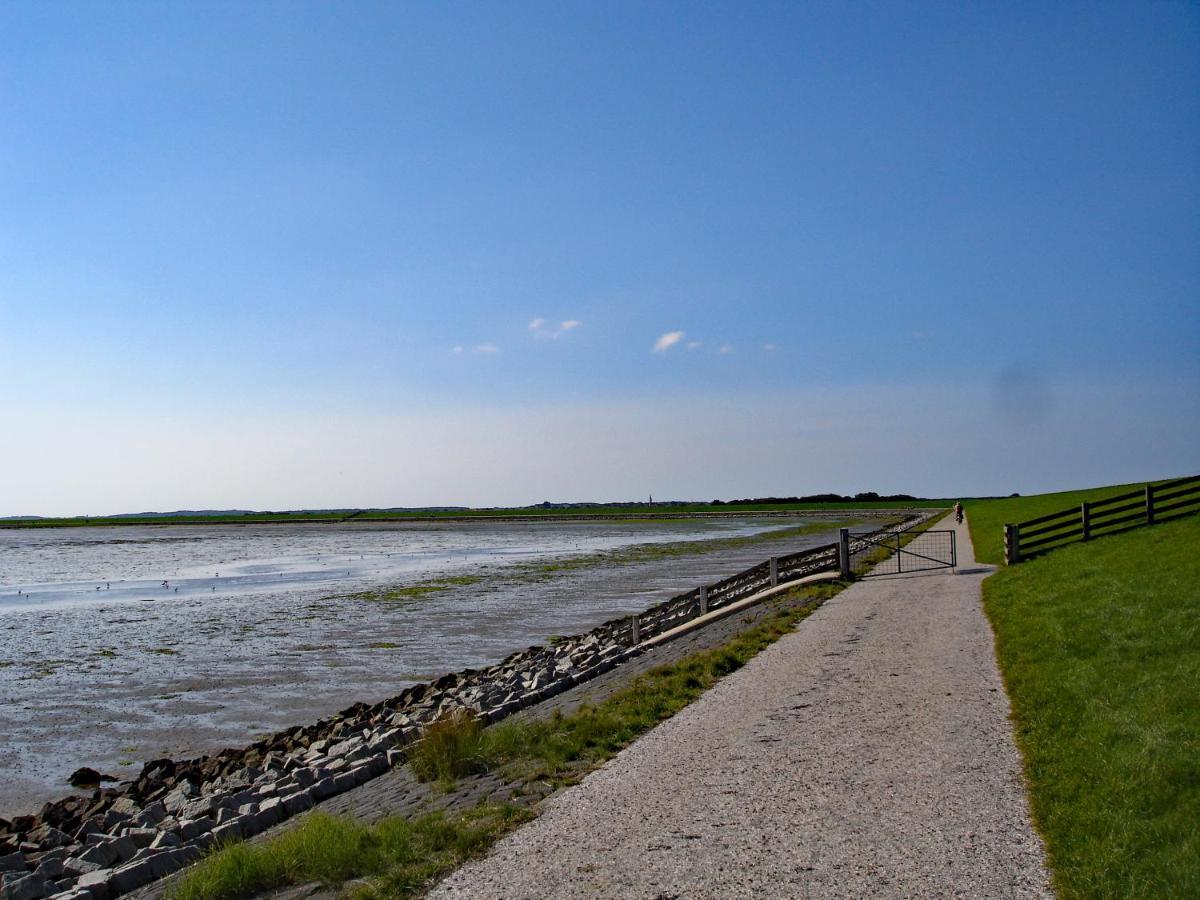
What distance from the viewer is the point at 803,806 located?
7258 mm

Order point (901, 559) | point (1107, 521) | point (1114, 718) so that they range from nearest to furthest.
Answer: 1. point (1114, 718)
2. point (1107, 521)
3. point (901, 559)

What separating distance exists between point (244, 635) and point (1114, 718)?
72.4ft

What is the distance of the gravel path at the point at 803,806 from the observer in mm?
5965

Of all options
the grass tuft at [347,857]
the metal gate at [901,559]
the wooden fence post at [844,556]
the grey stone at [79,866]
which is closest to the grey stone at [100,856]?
the grey stone at [79,866]

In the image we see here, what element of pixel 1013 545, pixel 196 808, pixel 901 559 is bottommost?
pixel 196 808

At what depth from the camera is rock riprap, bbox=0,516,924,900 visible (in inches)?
319

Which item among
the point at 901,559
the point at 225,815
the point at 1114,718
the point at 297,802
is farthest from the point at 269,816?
the point at 901,559

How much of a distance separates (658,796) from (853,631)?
30.8ft

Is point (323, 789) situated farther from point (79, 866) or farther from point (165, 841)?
point (79, 866)

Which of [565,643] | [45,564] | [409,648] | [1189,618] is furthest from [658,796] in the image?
[45,564]

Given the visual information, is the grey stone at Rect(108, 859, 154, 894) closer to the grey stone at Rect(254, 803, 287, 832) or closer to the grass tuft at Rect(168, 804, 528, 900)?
the grass tuft at Rect(168, 804, 528, 900)

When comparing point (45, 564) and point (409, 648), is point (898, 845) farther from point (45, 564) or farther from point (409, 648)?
point (45, 564)

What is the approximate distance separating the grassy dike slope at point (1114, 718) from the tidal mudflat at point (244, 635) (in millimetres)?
11382

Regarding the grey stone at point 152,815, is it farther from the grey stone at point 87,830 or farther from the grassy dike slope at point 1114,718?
the grassy dike slope at point 1114,718
